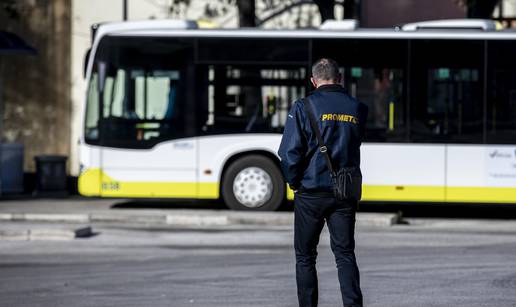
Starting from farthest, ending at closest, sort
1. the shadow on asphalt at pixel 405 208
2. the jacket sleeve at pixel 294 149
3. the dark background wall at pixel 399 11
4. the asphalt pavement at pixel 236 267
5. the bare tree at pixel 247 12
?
the dark background wall at pixel 399 11
the bare tree at pixel 247 12
the shadow on asphalt at pixel 405 208
the asphalt pavement at pixel 236 267
the jacket sleeve at pixel 294 149

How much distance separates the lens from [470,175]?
17922 millimetres

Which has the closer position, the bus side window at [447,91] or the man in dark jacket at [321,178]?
the man in dark jacket at [321,178]

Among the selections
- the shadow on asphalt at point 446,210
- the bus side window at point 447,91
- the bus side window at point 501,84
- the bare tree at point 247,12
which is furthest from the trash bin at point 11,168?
the bus side window at point 501,84

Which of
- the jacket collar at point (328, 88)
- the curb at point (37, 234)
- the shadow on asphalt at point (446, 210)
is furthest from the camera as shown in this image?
the shadow on asphalt at point (446, 210)

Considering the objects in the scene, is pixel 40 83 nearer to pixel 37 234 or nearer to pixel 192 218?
pixel 192 218

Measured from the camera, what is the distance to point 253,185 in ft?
60.7

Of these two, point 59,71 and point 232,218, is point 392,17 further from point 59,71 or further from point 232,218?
point 232,218

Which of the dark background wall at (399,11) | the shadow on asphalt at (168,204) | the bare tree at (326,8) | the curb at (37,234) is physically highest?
the dark background wall at (399,11)

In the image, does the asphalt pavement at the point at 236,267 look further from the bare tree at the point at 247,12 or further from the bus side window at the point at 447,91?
the bare tree at the point at 247,12

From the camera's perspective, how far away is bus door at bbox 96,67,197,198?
→ 1845 cm

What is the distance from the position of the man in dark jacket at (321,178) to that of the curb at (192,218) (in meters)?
8.88

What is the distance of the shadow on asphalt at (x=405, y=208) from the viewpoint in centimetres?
1958

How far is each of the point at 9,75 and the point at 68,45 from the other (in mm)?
1417

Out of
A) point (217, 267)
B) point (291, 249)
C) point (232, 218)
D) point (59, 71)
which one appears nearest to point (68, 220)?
point (232, 218)
